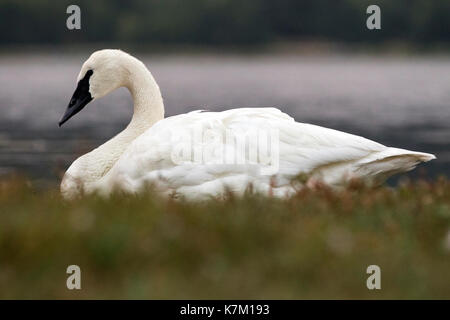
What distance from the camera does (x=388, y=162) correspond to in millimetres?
7691

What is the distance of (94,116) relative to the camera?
3109cm

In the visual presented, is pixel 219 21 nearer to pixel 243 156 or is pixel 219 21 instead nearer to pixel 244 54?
pixel 244 54

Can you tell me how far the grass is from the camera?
4.64 m

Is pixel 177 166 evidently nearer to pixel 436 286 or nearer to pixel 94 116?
pixel 436 286

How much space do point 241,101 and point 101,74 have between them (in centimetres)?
2631

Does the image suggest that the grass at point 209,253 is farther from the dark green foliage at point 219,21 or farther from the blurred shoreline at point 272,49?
the blurred shoreline at point 272,49

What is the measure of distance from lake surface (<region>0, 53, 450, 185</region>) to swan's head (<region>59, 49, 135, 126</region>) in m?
0.53

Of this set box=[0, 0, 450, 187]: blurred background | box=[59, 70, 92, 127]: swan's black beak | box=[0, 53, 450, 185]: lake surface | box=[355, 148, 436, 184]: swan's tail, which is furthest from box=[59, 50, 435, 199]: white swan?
box=[0, 0, 450, 187]: blurred background

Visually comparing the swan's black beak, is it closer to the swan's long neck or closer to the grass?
the swan's long neck

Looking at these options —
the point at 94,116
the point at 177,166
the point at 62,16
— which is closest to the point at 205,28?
the point at 62,16

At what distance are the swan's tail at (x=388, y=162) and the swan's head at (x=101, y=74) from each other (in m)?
2.94

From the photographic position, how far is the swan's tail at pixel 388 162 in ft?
24.7

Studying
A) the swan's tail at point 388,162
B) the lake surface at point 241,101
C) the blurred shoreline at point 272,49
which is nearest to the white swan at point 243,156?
the swan's tail at point 388,162

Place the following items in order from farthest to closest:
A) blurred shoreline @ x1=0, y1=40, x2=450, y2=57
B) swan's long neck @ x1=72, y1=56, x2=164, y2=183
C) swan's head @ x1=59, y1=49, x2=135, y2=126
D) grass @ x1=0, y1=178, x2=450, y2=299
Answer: blurred shoreline @ x1=0, y1=40, x2=450, y2=57 < swan's head @ x1=59, y1=49, x2=135, y2=126 < swan's long neck @ x1=72, y1=56, x2=164, y2=183 < grass @ x1=0, y1=178, x2=450, y2=299
